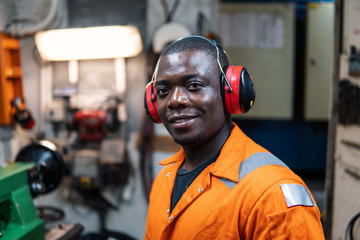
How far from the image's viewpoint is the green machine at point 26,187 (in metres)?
1.49

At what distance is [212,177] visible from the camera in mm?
1103

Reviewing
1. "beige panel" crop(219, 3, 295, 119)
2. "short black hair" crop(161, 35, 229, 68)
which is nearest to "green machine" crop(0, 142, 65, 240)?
"short black hair" crop(161, 35, 229, 68)

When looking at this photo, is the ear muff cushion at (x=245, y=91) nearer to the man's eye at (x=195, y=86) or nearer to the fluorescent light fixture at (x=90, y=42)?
the man's eye at (x=195, y=86)

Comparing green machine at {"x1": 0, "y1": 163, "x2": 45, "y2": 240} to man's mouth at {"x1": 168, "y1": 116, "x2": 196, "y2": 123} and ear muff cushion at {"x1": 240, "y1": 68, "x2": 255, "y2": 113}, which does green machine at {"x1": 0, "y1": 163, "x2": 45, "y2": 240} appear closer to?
man's mouth at {"x1": 168, "y1": 116, "x2": 196, "y2": 123}

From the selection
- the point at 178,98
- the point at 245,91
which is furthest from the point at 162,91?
the point at 245,91

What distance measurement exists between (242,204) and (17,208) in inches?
45.1

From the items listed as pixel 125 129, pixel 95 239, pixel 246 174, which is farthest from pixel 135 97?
pixel 246 174

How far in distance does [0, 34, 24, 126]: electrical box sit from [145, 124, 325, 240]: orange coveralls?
7.64ft

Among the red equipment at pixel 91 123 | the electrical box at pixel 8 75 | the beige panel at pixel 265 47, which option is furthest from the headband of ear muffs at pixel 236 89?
the beige panel at pixel 265 47

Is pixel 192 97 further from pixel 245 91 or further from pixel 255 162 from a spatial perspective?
pixel 255 162

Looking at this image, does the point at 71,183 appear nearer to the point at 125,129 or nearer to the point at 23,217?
the point at 125,129

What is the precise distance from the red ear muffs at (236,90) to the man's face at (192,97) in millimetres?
28

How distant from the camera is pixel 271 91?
14.4 feet

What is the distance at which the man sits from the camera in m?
0.93
